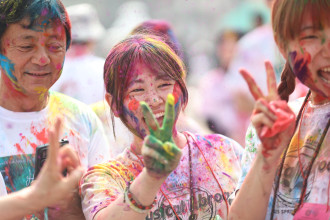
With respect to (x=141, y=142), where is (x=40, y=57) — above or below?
above

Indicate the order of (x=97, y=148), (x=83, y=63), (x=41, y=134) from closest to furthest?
(x=41, y=134), (x=97, y=148), (x=83, y=63)

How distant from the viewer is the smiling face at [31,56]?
10.1 ft

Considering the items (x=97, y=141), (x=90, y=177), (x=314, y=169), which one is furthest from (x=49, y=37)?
(x=314, y=169)

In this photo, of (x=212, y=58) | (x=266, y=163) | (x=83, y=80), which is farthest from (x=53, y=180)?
(x=212, y=58)

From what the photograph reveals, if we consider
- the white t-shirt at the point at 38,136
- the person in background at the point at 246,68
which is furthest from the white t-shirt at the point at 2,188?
the person in background at the point at 246,68

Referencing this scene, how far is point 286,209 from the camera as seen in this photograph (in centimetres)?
224

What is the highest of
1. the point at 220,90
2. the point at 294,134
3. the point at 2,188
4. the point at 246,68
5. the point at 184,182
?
the point at 246,68

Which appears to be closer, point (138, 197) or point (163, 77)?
point (138, 197)

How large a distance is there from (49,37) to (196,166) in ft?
3.43

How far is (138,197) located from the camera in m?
2.29

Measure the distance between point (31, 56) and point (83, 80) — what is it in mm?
1776

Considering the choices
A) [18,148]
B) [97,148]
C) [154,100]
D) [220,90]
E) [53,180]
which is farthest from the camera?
[220,90]

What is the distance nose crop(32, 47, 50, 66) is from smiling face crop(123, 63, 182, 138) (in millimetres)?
653

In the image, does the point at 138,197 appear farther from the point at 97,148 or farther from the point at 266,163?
the point at 97,148
